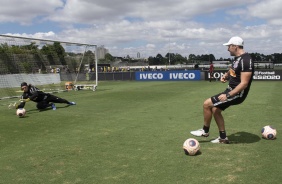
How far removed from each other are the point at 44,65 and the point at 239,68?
68.9 ft

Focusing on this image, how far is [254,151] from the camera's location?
5855 millimetres

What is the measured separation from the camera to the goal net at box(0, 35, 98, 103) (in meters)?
21.5

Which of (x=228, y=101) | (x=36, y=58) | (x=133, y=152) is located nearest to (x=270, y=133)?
(x=228, y=101)

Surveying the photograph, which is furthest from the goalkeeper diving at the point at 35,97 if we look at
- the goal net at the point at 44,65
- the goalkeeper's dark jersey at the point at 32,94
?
the goal net at the point at 44,65

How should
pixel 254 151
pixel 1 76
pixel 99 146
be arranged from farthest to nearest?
pixel 1 76, pixel 99 146, pixel 254 151

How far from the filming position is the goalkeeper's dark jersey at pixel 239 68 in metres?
5.86

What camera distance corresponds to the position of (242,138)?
6.96m

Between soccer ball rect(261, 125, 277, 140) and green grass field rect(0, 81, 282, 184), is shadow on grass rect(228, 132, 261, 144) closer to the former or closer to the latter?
green grass field rect(0, 81, 282, 184)

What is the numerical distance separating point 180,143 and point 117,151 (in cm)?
143

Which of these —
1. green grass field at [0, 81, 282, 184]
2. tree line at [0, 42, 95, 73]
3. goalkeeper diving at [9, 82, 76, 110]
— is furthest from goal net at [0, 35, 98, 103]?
green grass field at [0, 81, 282, 184]

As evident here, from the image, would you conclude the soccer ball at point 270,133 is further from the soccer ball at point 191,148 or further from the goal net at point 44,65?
the goal net at point 44,65

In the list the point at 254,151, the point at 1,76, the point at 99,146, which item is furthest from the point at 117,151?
the point at 1,76

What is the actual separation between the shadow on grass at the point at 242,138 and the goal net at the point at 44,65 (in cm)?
1524

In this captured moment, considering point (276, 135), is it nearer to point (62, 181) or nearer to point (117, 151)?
Answer: point (117, 151)
